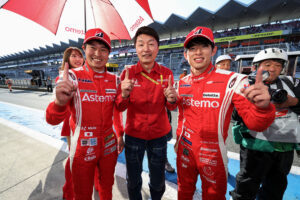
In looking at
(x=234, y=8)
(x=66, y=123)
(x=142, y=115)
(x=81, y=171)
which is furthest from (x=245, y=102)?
(x=234, y=8)

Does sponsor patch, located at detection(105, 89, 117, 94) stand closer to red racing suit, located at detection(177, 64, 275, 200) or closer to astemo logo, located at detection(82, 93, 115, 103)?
astemo logo, located at detection(82, 93, 115, 103)

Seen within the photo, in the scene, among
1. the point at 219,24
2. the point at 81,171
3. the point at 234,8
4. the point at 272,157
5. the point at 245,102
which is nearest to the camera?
the point at 245,102

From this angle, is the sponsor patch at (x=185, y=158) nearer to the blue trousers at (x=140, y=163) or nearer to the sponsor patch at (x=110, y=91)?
the blue trousers at (x=140, y=163)

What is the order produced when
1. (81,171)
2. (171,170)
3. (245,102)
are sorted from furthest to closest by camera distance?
(171,170), (81,171), (245,102)

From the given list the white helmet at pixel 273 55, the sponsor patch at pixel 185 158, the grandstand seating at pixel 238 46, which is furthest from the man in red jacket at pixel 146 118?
the grandstand seating at pixel 238 46

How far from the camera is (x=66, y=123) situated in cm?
219

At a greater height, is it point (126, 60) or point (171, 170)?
point (126, 60)

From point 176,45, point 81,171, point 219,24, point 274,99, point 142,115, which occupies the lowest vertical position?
point 81,171

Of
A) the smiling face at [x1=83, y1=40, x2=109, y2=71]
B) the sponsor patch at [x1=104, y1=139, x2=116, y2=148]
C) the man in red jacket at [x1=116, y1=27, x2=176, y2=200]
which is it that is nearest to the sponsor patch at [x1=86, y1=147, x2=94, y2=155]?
the sponsor patch at [x1=104, y1=139, x2=116, y2=148]

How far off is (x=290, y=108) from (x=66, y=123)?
120 inches

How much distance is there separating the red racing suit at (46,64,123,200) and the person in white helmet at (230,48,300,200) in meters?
1.63

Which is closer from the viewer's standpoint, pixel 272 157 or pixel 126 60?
pixel 272 157

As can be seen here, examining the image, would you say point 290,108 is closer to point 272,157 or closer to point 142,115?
point 272,157

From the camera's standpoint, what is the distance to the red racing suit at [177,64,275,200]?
4.33 ft
